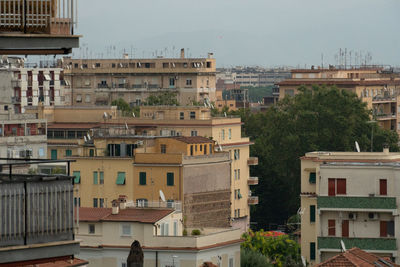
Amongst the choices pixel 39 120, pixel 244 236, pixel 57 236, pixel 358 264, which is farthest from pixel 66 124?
pixel 57 236

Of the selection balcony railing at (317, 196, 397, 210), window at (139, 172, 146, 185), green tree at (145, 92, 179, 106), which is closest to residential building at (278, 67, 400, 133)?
green tree at (145, 92, 179, 106)

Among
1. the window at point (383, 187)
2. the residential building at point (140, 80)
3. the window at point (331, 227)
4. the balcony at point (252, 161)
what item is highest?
the residential building at point (140, 80)

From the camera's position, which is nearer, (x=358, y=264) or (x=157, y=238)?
(x=358, y=264)

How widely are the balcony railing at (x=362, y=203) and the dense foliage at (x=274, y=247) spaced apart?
8203mm

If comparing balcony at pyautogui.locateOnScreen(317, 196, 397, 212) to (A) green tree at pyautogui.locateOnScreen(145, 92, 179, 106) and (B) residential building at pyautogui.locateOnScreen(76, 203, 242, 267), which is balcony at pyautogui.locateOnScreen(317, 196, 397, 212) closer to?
(B) residential building at pyautogui.locateOnScreen(76, 203, 242, 267)

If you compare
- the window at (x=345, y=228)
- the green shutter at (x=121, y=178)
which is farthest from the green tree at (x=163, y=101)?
the window at (x=345, y=228)

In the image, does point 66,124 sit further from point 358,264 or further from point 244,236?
point 358,264

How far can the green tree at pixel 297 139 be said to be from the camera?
109188 millimetres

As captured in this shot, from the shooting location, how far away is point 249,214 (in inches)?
4058

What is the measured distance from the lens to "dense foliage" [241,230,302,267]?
240 feet

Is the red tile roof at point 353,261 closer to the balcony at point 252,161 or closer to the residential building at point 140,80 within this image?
the balcony at point 252,161

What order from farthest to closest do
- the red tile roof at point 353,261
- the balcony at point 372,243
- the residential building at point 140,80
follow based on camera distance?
the residential building at point 140,80
the balcony at point 372,243
the red tile roof at point 353,261

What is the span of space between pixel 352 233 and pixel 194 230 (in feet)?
21.6

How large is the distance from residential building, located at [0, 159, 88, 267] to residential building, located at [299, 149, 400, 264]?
153ft
